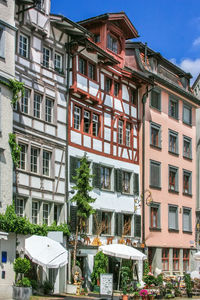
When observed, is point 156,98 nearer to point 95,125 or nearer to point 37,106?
point 95,125

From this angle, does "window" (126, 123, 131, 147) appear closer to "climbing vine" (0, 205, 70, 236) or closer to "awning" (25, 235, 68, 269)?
"climbing vine" (0, 205, 70, 236)

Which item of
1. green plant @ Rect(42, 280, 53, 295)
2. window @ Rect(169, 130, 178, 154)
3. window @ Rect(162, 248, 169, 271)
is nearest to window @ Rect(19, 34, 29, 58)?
green plant @ Rect(42, 280, 53, 295)

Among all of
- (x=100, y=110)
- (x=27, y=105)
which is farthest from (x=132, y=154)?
(x=27, y=105)

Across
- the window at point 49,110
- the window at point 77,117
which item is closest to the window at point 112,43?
the window at point 77,117

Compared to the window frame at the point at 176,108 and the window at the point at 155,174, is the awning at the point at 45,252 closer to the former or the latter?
the window at the point at 155,174

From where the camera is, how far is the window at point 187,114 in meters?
45.5

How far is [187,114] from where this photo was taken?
45.9 metres

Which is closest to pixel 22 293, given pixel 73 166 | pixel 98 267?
pixel 98 267

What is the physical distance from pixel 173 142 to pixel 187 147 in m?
2.46

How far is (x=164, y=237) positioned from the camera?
4062 centimetres

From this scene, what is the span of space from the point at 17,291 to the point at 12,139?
258 inches

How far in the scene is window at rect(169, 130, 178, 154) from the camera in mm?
43006

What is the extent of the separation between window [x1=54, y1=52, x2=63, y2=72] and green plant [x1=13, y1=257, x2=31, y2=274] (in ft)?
35.4

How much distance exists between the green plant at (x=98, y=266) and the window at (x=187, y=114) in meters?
15.9
